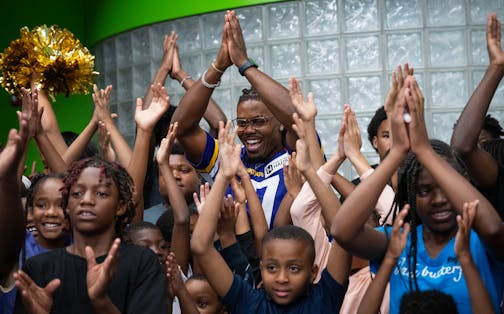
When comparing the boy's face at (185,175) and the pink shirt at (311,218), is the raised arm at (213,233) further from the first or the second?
the boy's face at (185,175)

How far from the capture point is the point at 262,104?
15.4ft

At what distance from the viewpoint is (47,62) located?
15.5ft

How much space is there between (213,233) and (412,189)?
2.61 ft

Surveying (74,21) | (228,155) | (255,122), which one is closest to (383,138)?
(255,122)

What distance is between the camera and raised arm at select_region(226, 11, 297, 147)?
4.42m

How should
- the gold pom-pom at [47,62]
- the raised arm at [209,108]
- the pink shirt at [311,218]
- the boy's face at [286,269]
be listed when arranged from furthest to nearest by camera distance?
the raised arm at [209,108] < the gold pom-pom at [47,62] < the pink shirt at [311,218] < the boy's face at [286,269]

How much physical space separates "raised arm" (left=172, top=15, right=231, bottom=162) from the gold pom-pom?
22.4 inches

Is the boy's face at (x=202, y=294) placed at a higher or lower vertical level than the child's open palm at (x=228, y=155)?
lower

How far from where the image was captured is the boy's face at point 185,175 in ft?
16.8

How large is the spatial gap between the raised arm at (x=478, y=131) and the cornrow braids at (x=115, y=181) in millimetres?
1301

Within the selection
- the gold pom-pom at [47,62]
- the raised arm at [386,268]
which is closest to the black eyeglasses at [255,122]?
the gold pom-pom at [47,62]

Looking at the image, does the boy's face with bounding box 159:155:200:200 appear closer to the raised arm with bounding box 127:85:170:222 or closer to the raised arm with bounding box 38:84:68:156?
the raised arm with bounding box 127:85:170:222

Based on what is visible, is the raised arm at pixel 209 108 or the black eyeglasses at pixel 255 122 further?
the raised arm at pixel 209 108

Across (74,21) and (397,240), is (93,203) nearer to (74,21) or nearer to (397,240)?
(397,240)
